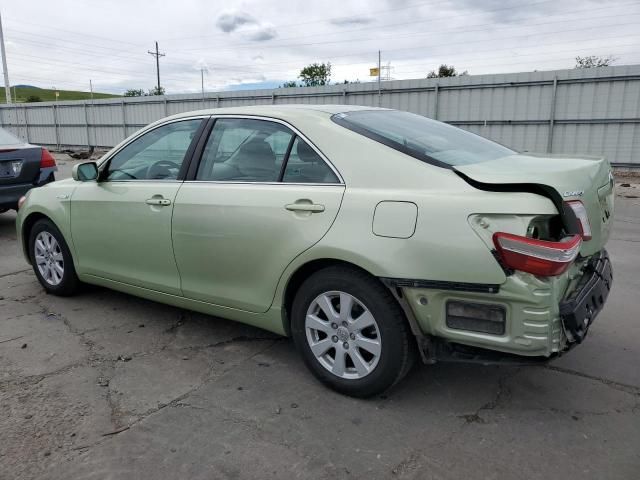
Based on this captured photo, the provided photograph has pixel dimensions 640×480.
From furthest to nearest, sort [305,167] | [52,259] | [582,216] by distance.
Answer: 1. [52,259]
2. [305,167]
3. [582,216]

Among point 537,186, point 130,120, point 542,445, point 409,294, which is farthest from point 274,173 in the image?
point 130,120

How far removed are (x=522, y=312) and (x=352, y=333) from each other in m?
0.87

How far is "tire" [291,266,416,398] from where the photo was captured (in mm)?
2705

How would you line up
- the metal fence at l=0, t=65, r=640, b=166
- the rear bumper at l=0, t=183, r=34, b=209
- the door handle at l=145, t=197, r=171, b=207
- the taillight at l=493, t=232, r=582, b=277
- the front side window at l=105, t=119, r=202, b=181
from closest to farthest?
the taillight at l=493, t=232, r=582, b=277, the door handle at l=145, t=197, r=171, b=207, the front side window at l=105, t=119, r=202, b=181, the rear bumper at l=0, t=183, r=34, b=209, the metal fence at l=0, t=65, r=640, b=166

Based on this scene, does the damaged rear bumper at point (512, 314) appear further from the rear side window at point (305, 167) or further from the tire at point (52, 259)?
the tire at point (52, 259)

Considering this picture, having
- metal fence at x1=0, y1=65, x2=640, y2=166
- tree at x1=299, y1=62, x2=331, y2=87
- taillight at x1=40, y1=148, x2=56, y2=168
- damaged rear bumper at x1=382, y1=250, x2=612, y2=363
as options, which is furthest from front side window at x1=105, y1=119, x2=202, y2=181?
tree at x1=299, y1=62, x2=331, y2=87

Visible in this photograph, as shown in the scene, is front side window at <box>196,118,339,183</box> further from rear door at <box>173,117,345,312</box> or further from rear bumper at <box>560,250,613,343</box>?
rear bumper at <box>560,250,613,343</box>

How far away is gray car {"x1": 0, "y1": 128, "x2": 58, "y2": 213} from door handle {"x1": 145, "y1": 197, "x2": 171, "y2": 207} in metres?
4.54

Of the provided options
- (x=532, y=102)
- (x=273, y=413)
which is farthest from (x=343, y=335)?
(x=532, y=102)

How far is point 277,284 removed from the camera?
3.09 meters

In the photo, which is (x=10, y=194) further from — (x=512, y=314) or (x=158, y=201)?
(x=512, y=314)

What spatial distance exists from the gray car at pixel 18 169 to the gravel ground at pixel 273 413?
12.9 feet

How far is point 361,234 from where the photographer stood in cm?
272

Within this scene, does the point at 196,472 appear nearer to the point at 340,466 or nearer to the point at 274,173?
the point at 340,466
